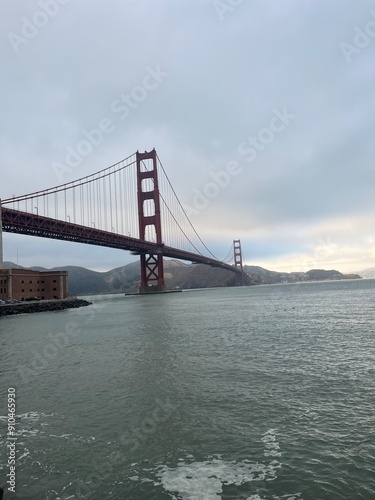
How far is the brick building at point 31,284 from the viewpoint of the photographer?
54000mm

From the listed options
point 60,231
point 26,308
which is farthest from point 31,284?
point 26,308

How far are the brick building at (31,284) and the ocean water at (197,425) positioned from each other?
143ft

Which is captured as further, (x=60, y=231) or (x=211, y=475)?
(x=60, y=231)

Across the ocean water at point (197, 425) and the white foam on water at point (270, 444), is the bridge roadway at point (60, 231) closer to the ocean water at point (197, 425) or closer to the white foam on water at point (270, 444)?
the ocean water at point (197, 425)

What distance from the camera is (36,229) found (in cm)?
5328

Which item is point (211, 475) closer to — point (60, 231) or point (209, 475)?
point (209, 475)

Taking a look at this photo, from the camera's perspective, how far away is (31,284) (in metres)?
60.6

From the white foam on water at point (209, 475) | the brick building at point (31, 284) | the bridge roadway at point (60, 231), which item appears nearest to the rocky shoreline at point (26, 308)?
the brick building at point (31, 284)

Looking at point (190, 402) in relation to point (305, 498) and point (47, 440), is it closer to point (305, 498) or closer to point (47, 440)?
point (47, 440)

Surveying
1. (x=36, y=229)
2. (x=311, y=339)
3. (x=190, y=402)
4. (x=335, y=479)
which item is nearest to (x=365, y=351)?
(x=311, y=339)

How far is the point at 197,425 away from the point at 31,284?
59.6 m

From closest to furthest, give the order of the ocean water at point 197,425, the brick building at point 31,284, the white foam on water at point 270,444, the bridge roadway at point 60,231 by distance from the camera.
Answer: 1. the ocean water at point 197,425
2. the white foam on water at point 270,444
3. the bridge roadway at point 60,231
4. the brick building at point 31,284

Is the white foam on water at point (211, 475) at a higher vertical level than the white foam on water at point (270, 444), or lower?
lower

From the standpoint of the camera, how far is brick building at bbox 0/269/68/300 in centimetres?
5400
